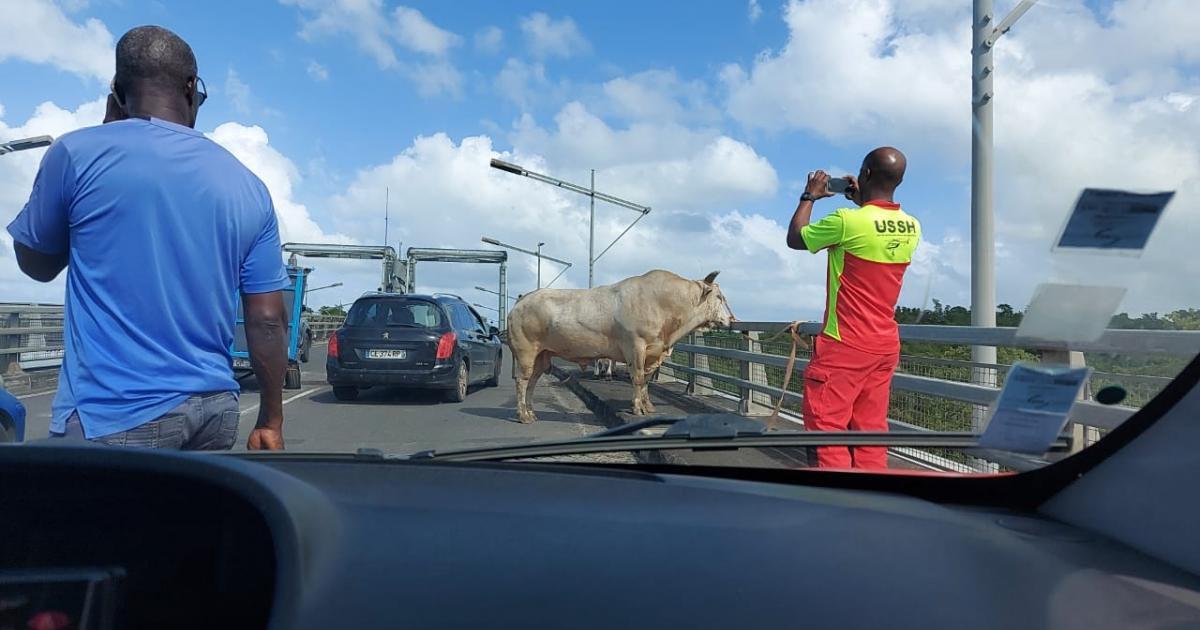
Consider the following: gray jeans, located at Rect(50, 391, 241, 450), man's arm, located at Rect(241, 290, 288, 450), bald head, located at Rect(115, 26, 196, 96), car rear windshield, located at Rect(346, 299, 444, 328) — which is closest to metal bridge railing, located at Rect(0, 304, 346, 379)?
gray jeans, located at Rect(50, 391, 241, 450)

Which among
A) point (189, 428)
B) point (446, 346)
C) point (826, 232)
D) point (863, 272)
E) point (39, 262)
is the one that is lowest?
point (189, 428)

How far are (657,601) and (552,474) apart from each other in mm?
467

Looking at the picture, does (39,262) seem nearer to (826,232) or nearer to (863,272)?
(826,232)

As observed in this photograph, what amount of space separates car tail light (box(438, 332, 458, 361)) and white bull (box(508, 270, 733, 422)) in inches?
79.1

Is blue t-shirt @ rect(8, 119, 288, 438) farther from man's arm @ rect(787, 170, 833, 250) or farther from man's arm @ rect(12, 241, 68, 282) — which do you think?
man's arm @ rect(787, 170, 833, 250)

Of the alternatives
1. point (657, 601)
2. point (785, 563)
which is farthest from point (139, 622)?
point (785, 563)

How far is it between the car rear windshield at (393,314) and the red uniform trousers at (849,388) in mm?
9932

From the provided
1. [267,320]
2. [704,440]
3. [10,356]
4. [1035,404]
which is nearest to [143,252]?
[267,320]

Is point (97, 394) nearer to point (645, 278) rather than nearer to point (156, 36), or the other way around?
point (156, 36)

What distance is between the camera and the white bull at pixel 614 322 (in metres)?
10.4

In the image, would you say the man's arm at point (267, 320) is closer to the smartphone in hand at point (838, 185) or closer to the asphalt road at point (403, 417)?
the smartphone in hand at point (838, 185)

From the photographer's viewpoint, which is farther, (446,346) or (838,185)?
(446,346)

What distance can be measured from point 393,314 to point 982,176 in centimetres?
1209

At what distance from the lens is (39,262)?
245cm
